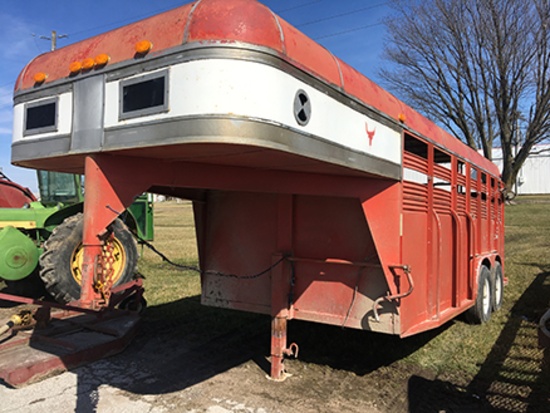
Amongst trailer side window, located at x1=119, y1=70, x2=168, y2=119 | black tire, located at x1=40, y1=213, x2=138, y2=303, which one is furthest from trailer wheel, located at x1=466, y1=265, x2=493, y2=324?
trailer side window, located at x1=119, y1=70, x2=168, y2=119

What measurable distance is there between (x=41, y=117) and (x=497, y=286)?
250 inches

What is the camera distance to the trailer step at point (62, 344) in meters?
4.27

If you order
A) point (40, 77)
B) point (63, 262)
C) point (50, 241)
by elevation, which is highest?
point (40, 77)

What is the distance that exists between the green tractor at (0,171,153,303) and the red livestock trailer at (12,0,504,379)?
6.80ft

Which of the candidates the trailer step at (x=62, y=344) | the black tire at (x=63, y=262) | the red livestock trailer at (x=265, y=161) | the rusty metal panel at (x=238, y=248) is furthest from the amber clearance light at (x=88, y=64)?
the black tire at (x=63, y=262)

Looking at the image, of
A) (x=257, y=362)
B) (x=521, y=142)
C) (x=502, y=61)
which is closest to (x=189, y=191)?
(x=257, y=362)

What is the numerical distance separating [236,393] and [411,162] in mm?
2478

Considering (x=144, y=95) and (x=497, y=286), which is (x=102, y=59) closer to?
(x=144, y=95)

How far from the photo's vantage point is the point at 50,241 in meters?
6.18

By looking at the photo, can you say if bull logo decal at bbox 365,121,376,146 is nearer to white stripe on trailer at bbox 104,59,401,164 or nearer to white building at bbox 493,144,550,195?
white stripe on trailer at bbox 104,59,401,164

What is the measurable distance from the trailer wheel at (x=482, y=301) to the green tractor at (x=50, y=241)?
4.53 metres

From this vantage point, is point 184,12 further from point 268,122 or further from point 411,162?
point 411,162

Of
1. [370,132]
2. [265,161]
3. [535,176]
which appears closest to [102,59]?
[265,161]

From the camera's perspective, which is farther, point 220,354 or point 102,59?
point 220,354
